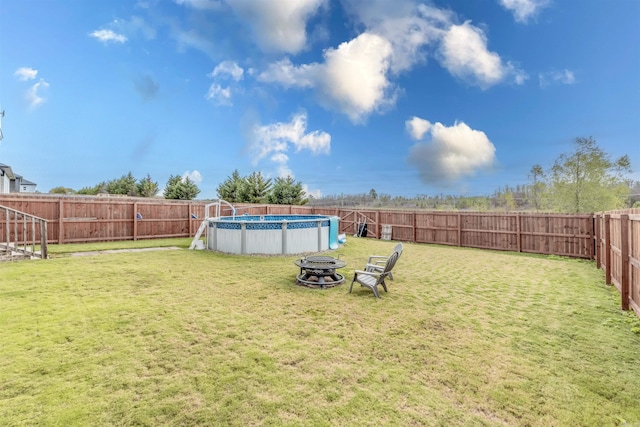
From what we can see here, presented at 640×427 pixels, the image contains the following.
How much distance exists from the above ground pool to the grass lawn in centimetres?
369

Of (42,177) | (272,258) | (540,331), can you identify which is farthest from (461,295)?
(42,177)

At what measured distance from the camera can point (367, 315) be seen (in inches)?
182

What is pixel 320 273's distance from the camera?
247 inches

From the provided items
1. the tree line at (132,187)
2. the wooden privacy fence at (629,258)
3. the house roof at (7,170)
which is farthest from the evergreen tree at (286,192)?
the house roof at (7,170)

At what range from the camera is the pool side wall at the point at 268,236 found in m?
10.2

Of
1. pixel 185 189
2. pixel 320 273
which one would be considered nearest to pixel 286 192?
pixel 185 189

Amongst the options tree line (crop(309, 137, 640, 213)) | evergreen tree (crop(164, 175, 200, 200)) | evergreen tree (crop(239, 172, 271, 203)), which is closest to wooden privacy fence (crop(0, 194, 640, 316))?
tree line (crop(309, 137, 640, 213))

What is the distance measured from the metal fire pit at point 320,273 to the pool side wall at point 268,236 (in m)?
3.59

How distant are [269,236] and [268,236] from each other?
1.4 inches

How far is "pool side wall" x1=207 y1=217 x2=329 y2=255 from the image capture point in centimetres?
1023

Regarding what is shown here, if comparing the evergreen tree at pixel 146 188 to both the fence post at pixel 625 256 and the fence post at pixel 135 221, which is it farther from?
the fence post at pixel 625 256

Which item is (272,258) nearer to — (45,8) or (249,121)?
(249,121)

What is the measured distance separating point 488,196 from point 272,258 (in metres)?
20.6

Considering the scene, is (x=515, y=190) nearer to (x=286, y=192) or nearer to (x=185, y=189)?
(x=286, y=192)
